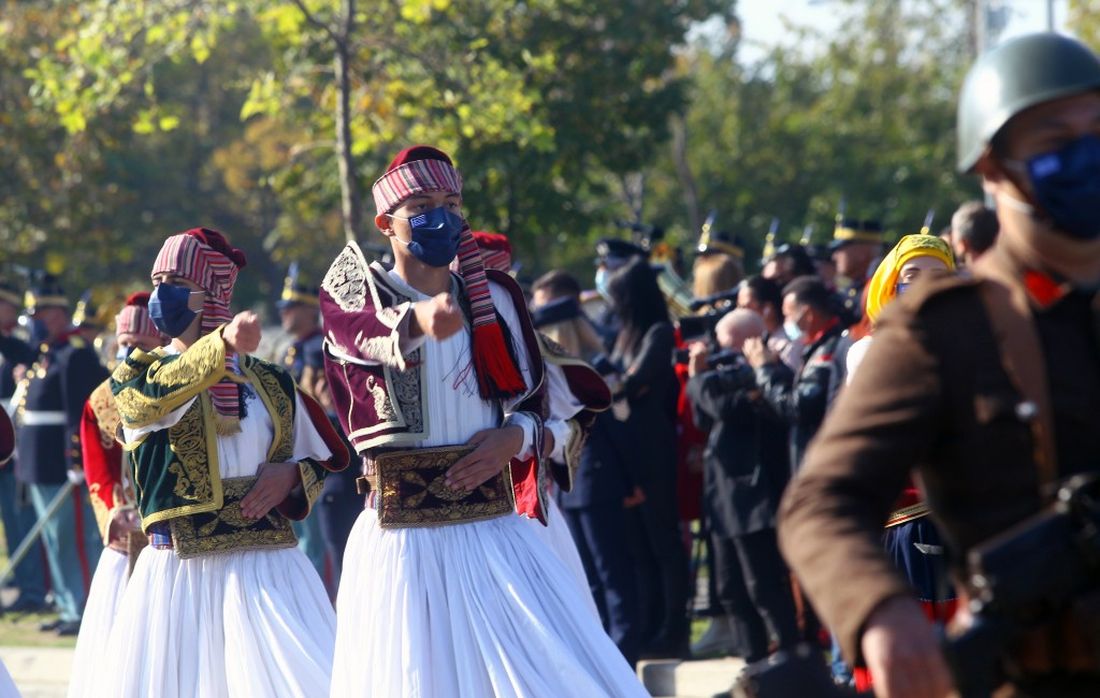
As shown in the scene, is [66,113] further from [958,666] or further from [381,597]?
[958,666]

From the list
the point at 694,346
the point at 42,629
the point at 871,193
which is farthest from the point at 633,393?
the point at 871,193

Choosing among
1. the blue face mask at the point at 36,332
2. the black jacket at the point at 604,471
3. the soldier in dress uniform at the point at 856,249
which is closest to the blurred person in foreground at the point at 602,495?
the black jacket at the point at 604,471

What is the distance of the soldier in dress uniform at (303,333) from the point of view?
39.8 ft

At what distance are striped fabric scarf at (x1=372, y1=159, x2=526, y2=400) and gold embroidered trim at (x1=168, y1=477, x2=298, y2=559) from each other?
129 centimetres

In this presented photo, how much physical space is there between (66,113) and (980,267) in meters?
11.0

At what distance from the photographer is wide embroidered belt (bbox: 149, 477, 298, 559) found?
690 cm

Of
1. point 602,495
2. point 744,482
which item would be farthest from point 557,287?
point 744,482

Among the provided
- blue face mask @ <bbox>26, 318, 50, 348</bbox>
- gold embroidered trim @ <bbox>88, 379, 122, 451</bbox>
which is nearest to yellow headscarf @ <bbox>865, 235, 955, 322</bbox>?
gold embroidered trim @ <bbox>88, 379, 122, 451</bbox>

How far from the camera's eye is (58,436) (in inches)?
511

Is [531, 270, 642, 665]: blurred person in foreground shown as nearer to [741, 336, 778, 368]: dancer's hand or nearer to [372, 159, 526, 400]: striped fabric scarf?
[741, 336, 778, 368]: dancer's hand

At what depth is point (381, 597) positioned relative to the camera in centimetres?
597

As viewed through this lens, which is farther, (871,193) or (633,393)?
(871,193)

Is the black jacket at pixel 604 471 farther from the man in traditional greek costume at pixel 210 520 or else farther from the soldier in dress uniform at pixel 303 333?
the soldier in dress uniform at pixel 303 333

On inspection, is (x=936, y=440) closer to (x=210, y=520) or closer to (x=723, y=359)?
(x=210, y=520)
